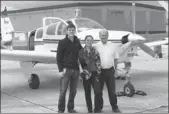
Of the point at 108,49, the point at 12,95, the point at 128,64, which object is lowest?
the point at 12,95

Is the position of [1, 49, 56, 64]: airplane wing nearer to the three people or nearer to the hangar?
the three people

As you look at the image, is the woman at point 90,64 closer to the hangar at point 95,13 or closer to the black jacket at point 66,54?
the black jacket at point 66,54

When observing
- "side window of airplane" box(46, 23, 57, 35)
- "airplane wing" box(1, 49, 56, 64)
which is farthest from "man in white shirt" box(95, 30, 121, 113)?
"side window of airplane" box(46, 23, 57, 35)

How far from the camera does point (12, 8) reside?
68.8ft

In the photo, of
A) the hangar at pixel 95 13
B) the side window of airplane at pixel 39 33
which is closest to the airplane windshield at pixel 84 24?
the side window of airplane at pixel 39 33

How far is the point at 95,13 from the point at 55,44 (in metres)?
12.5

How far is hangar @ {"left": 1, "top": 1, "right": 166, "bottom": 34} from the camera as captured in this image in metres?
20.2

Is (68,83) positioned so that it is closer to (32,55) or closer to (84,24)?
(32,55)

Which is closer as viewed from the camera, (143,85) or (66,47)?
(66,47)

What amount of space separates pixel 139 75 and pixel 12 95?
471 cm

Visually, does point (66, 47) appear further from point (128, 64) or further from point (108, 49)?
point (128, 64)

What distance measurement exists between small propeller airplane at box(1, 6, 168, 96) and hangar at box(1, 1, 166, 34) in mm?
10487

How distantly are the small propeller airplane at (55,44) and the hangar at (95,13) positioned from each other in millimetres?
10487

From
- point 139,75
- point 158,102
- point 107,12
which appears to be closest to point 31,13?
point 107,12
